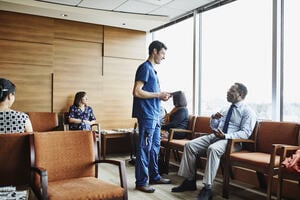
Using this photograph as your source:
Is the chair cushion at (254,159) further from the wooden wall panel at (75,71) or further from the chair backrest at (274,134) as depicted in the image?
the wooden wall panel at (75,71)

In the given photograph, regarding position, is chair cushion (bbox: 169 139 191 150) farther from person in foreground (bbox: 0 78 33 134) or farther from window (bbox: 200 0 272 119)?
person in foreground (bbox: 0 78 33 134)

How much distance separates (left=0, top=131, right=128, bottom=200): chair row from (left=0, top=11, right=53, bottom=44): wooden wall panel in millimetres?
3480

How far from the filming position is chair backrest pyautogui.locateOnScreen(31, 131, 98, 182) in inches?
85.4

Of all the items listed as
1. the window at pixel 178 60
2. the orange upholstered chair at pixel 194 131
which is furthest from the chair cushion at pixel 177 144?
the window at pixel 178 60

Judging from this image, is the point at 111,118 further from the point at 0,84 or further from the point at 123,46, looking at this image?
the point at 0,84

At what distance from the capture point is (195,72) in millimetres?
5148

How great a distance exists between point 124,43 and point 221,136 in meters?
3.48

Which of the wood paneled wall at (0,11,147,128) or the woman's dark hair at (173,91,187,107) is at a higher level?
the wood paneled wall at (0,11,147,128)

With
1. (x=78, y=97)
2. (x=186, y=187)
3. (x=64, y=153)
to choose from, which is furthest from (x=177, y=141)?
(x=64, y=153)

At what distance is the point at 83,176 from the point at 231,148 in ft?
5.48

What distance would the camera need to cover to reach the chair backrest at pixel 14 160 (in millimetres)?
2039

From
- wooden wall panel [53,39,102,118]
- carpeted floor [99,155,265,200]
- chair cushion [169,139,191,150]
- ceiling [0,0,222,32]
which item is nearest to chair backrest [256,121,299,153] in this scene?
carpeted floor [99,155,265,200]

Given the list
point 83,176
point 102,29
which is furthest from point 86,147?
point 102,29

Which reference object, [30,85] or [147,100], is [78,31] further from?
[147,100]
